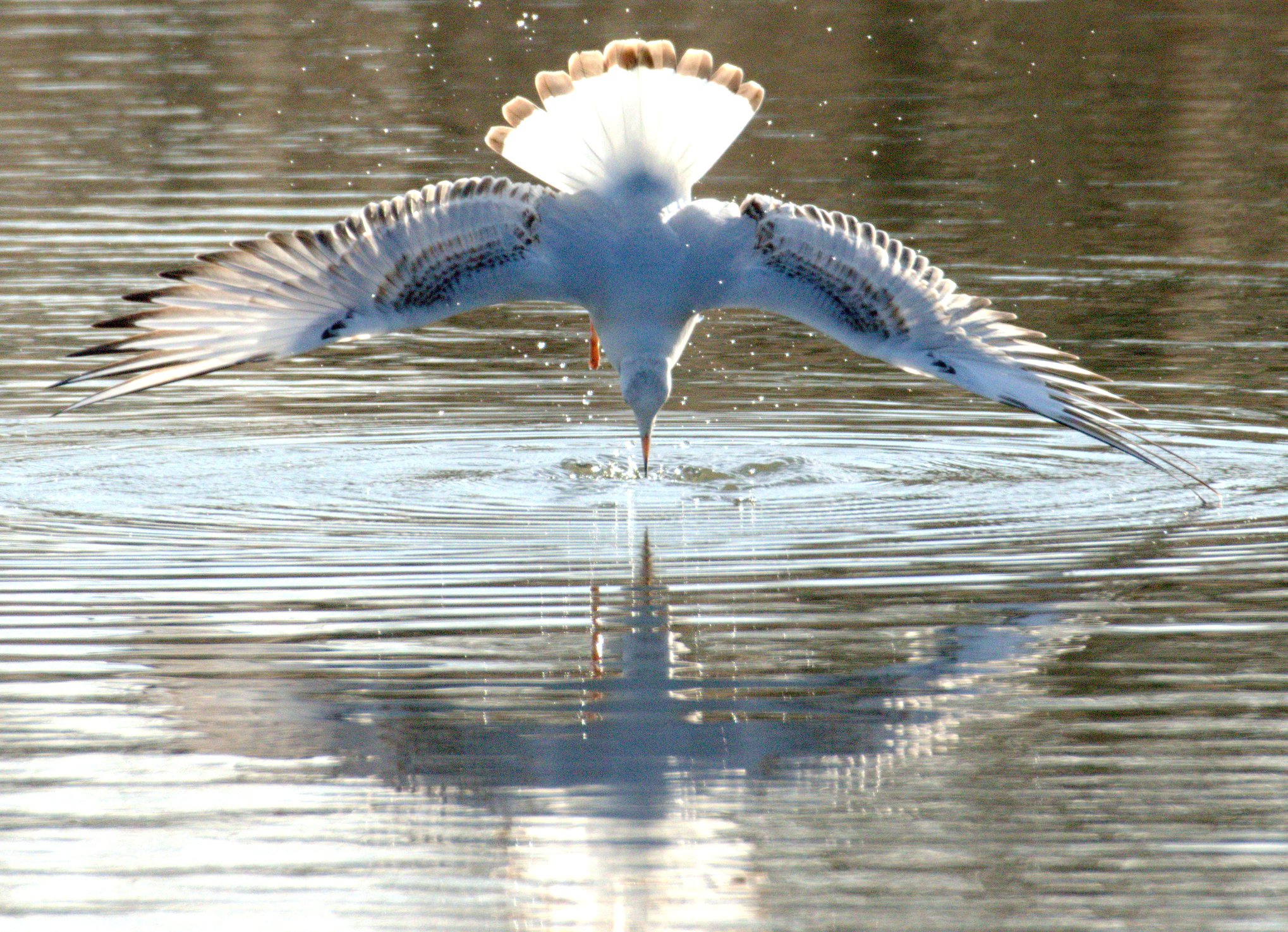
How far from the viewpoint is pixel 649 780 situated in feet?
20.6

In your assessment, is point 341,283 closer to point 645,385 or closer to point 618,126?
point 645,385

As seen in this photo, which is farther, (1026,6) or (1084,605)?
(1026,6)

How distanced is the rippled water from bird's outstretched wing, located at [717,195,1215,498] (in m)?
0.60

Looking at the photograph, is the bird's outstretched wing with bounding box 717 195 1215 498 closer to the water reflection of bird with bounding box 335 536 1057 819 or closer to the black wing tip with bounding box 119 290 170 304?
the water reflection of bird with bounding box 335 536 1057 819

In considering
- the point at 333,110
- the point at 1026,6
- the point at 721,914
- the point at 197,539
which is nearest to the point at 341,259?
the point at 197,539

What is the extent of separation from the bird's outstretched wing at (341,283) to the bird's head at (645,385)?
526 mm

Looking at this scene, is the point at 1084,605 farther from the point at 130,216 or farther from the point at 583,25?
the point at 583,25

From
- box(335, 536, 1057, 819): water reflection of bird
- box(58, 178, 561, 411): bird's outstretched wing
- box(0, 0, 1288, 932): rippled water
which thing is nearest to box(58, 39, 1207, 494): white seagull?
box(58, 178, 561, 411): bird's outstretched wing

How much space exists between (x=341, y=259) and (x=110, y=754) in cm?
354

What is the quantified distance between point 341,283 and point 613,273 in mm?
1227

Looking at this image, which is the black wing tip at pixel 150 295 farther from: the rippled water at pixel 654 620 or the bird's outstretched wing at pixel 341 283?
the rippled water at pixel 654 620

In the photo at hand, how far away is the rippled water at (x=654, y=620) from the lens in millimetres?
5699

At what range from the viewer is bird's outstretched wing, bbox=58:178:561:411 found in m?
9.38

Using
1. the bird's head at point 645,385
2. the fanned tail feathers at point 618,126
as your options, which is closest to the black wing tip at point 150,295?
the fanned tail feathers at point 618,126
